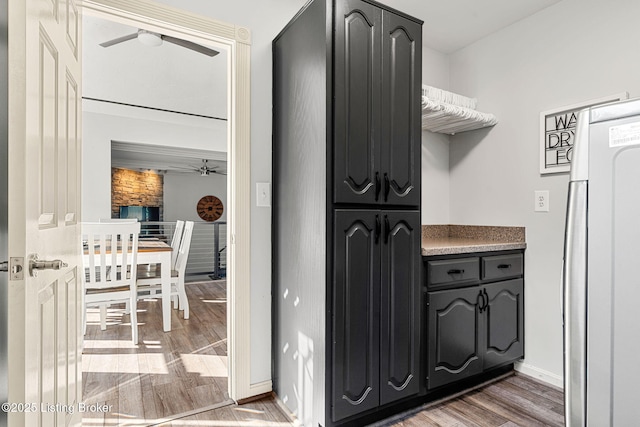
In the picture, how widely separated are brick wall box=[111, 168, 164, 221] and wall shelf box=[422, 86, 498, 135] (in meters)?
7.28

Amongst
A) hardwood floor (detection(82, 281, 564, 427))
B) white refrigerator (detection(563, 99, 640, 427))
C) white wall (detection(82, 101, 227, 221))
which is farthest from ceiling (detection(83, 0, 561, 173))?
hardwood floor (detection(82, 281, 564, 427))

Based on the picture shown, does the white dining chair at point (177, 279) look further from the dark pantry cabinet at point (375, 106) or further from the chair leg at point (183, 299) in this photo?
the dark pantry cabinet at point (375, 106)

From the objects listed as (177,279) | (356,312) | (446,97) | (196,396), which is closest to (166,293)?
(177,279)

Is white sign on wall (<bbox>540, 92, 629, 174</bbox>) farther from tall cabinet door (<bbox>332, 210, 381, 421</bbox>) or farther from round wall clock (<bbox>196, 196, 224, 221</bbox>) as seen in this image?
round wall clock (<bbox>196, 196, 224, 221</bbox>)

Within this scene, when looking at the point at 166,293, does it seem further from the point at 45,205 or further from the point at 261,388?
the point at 45,205

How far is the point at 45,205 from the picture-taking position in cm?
111

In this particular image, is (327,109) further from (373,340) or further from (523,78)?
(523,78)

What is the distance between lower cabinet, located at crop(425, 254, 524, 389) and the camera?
6.72 ft

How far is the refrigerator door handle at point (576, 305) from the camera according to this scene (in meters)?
1.04

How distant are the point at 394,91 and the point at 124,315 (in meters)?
3.81

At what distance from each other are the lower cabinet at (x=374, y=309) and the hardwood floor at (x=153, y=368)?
85 cm

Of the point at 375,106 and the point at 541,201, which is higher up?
the point at 375,106

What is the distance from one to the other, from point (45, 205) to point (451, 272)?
6.32ft

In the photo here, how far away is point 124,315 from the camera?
4047 mm
